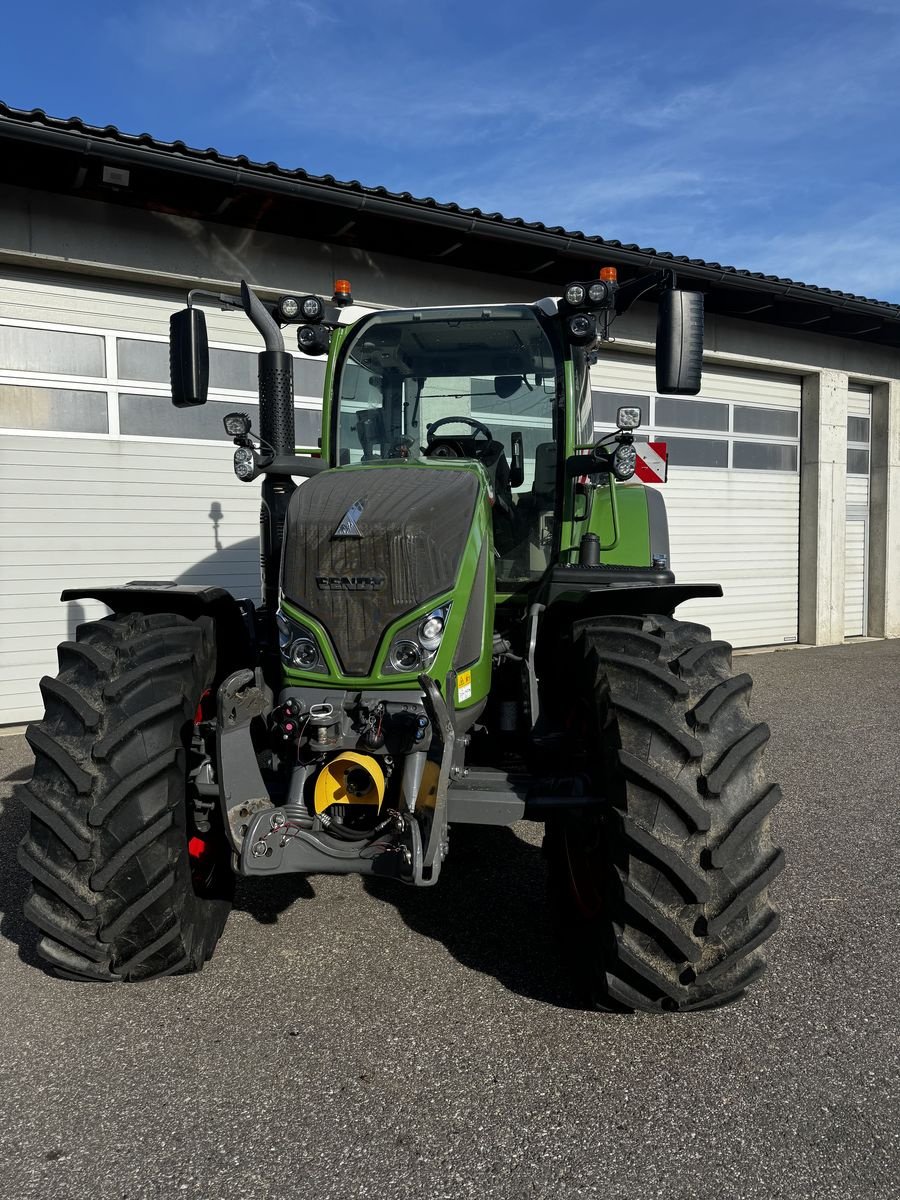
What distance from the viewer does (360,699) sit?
2.88 metres

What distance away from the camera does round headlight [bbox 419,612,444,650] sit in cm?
294

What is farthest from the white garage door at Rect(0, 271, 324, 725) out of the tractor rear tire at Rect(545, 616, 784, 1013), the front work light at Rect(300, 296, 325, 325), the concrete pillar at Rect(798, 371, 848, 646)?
the concrete pillar at Rect(798, 371, 848, 646)

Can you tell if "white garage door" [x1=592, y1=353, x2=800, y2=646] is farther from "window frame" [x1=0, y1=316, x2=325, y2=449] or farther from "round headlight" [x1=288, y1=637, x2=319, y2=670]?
"round headlight" [x1=288, y1=637, x2=319, y2=670]

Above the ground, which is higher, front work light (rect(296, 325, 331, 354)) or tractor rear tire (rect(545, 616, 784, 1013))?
front work light (rect(296, 325, 331, 354))

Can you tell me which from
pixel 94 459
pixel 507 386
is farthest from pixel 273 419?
pixel 94 459

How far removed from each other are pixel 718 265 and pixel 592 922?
8238mm

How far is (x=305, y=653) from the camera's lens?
9.84 ft

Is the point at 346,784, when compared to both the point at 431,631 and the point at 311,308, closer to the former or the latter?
the point at 431,631

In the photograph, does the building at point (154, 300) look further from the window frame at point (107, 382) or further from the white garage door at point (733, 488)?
the white garage door at point (733, 488)

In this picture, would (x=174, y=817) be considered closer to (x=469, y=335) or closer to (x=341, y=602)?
Result: (x=341, y=602)

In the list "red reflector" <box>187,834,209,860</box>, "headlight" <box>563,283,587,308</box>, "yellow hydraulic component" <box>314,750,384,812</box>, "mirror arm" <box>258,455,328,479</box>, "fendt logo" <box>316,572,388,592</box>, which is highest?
"headlight" <box>563,283,587,308</box>

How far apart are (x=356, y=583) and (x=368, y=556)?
0.09 m

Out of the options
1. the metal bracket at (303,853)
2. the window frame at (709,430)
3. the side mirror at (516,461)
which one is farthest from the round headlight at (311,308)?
the window frame at (709,430)

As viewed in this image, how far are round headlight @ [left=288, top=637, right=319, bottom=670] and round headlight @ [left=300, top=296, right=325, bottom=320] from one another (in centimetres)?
178
